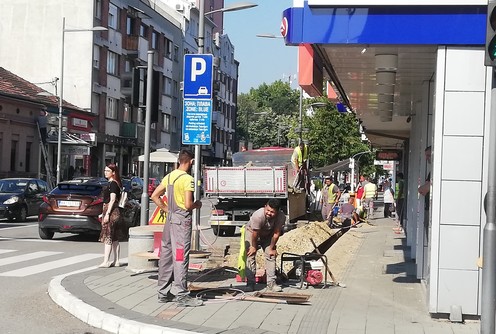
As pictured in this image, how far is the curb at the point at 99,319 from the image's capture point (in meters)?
7.68

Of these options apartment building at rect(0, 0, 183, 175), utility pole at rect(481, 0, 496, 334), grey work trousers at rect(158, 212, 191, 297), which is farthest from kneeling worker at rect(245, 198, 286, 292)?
apartment building at rect(0, 0, 183, 175)

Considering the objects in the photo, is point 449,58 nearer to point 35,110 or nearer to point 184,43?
point 35,110

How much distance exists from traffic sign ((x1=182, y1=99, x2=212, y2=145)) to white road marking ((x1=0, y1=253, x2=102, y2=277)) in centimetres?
307

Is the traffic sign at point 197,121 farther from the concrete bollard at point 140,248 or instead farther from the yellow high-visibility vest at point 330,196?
the yellow high-visibility vest at point 330,196

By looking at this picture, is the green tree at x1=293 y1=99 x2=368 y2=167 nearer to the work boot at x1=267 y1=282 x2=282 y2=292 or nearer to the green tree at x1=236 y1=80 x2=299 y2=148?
the green tree at x1=236 y1=80 x2=299 y2=148

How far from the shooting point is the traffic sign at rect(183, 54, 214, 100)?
14.2 meters

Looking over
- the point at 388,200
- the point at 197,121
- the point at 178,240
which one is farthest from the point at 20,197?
the point at 178,240

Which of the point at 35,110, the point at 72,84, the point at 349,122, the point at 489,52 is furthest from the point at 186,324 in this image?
the point at 72,84

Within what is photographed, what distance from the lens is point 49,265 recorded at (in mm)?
13328

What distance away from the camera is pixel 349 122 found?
45.9m

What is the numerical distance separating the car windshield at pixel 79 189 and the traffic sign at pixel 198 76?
16.3 ft

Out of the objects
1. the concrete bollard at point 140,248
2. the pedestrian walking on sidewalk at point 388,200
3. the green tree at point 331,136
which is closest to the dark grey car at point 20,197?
the concrete bollard at point 140,248

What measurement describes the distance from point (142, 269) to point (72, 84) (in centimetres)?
3772

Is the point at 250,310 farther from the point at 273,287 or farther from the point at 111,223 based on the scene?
the point at 111,223
